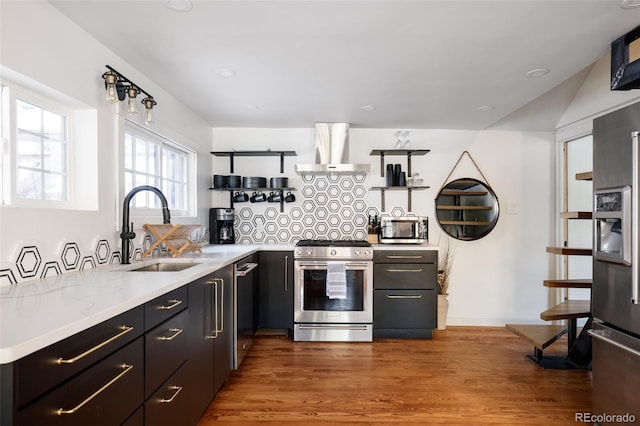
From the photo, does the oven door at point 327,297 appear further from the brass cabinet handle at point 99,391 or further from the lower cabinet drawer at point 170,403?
the brass cabinet handle at point 99,391

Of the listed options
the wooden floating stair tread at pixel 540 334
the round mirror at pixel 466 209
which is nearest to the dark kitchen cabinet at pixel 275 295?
the round mirror at pixel 466 209

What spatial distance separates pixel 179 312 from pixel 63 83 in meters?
1.30

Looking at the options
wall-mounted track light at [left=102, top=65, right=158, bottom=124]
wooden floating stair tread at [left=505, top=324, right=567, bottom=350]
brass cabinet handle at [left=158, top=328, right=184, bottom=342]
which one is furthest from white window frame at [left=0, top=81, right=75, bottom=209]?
wooden floating stair tread at [left=505, top=324, right=567, bottom=350]

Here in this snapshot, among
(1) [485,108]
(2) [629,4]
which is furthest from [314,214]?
(2) [629,4]

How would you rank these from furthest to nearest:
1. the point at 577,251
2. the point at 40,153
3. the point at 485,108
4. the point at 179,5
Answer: the point at 485,108, the point at 577,251, the point at 40,153, the point at 179,5

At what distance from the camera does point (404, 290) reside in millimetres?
3150

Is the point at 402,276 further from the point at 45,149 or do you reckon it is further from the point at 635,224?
the point at 45,149

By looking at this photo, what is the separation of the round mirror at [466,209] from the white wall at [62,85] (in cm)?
315

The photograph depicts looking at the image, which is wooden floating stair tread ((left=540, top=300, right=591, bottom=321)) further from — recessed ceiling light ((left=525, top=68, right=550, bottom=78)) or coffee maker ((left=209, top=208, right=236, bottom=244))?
coffee maker ((left=209, top=208, right=236, bottom=244))

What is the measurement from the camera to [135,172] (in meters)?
2.34

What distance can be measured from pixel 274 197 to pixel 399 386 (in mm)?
2268

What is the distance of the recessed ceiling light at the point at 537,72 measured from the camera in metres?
2.17

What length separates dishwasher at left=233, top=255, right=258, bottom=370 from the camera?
2391 millimetres

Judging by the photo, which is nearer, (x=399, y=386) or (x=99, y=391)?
(x=99, y=391)
